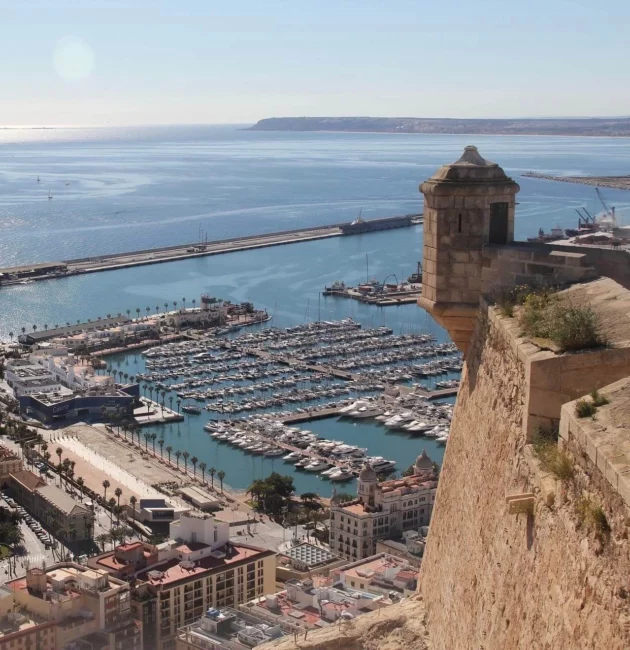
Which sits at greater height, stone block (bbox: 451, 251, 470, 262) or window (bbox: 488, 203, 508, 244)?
window (bbox: 488, 203, 508, 244)

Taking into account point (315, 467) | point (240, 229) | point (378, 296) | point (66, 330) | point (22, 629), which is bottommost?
point (315, 467)

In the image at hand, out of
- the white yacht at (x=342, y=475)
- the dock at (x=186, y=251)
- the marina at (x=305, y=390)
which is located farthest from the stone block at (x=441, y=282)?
the dock at (x=186, y=251)

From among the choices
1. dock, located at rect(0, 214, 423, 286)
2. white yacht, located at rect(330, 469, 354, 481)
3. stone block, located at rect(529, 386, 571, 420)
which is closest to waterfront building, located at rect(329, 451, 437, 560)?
white yacht, located at rect(330, 469, 354, 481)

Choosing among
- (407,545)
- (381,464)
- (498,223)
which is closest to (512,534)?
(498,223)

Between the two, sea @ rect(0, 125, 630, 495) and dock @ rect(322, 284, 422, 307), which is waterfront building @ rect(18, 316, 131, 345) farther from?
dock @ rect(322, 284, 422, 307)

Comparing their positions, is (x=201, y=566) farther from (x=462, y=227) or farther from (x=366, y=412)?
(x=462, y=227)

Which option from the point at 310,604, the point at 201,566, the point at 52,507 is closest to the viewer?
the point at 310,604
